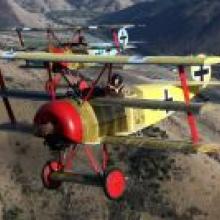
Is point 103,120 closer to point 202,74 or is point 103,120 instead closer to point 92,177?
point 92,177

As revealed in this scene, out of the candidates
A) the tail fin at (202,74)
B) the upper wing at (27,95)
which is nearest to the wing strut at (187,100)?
the upper wing at (27,95)

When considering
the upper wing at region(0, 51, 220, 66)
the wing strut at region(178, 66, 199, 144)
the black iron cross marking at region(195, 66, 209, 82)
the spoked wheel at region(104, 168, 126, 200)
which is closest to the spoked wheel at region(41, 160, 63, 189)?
the spoked wheel at region(104, 168, 126, 200)

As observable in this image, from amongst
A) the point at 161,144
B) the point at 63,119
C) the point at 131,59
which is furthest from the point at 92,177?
the point at 131,59

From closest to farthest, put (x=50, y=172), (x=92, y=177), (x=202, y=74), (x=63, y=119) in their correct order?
(x=63, y=119)
(x=92, y=177)
(x=50, y=172)
(x=202, y=74)

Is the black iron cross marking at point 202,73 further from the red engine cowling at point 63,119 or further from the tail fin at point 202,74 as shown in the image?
the red engine cowling at point 63,119

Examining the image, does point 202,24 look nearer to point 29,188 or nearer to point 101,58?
point 29,188

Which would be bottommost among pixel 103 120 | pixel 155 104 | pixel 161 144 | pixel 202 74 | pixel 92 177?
pixel 92 177

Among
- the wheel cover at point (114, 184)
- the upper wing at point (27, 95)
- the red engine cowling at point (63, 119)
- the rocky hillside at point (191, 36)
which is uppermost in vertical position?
the rocky hillside at point (191, 36)

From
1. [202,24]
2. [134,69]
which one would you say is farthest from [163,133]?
[202,24]
